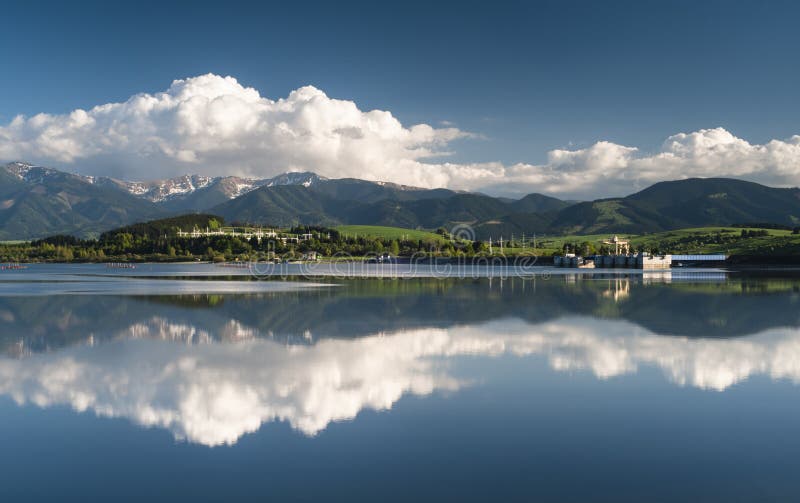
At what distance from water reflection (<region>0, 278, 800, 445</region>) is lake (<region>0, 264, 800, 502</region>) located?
0.37 feet

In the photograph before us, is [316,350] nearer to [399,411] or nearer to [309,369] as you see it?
[309,369]

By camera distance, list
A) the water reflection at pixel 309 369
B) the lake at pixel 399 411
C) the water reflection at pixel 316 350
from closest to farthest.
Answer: the lake at pixel 399 411 < the water reflection at pixel 309 369 < the water reflection at pixel 316 350

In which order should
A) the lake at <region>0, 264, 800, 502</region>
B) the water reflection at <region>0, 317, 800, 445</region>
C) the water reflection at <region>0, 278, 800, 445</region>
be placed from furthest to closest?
the water reflection at <region>0, 278, 800, 445</region> → the water reflection at <region>0, 317, 800, 445</region> → the lake at <region>0, 264, 800, 502</region>

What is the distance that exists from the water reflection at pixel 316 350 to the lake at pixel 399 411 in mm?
111

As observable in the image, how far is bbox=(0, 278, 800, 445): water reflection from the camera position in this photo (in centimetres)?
1569

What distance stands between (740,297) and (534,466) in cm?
4649

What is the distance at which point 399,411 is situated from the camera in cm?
1478

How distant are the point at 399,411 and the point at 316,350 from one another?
8943 millimetres

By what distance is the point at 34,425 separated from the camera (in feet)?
45.1

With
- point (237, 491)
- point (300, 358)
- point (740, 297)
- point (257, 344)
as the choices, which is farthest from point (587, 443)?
point (740, 297)

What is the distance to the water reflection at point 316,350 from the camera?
15.7 metres

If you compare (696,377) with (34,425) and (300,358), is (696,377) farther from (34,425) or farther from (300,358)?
(34,425)

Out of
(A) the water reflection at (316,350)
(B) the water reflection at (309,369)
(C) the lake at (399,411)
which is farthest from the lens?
(A) the water reflection at (316,350)

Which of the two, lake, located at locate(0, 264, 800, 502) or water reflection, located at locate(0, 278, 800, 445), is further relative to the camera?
water reflection, located at locate(0, 278, 800, 445)
